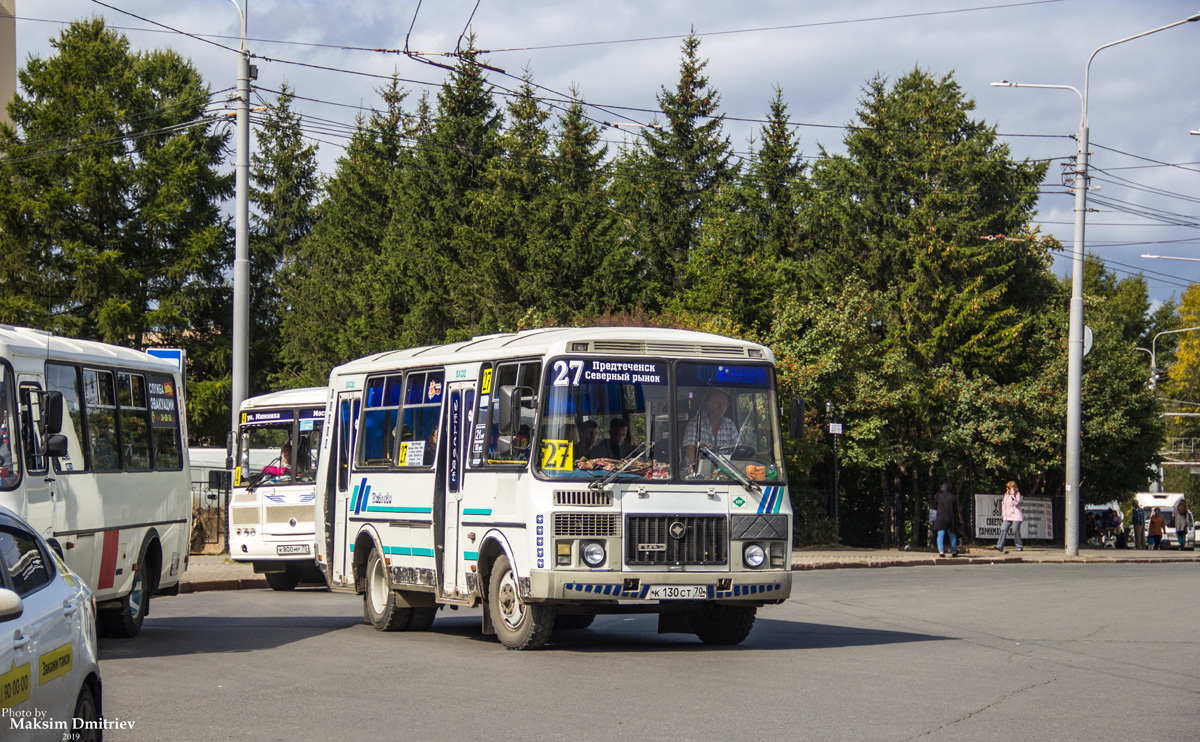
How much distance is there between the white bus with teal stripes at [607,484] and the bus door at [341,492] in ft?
6.85

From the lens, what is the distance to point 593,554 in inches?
493

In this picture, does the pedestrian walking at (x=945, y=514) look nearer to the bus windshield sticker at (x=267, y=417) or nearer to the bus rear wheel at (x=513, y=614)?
the bus windshield sticker at (x=267, y=417)

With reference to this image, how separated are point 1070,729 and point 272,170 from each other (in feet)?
193

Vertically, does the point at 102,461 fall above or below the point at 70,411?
below

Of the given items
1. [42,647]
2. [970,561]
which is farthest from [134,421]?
[970,561]

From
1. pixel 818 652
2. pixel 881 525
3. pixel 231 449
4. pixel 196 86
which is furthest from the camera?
pixel 196 86

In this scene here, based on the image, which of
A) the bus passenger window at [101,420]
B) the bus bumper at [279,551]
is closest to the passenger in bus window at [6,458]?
the bus passenger window at [101,420]

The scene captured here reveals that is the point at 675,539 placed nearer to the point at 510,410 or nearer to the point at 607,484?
the point at 607,484

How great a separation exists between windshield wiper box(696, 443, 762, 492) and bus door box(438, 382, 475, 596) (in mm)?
2552

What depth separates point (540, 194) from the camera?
49.0m

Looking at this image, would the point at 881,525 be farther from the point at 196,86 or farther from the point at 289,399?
the point at 196,86

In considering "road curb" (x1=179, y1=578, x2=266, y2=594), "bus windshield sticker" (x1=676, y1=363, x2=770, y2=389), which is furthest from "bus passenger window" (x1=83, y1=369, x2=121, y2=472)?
"road curb" (x1=179, y1=578, x2=266, y2=594)

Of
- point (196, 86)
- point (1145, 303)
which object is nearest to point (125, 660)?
point (196, 86)

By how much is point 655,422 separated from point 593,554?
56.3 inches
